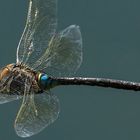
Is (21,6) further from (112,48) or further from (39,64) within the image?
(39,64)

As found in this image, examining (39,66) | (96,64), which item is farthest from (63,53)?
(96,64)

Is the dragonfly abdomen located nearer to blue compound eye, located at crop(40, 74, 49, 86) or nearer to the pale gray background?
blue compound eye, located at crop(40, 74, 49, 86)

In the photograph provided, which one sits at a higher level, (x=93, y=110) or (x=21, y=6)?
(x=21, y=6)

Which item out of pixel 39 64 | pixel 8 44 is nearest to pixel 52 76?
pixel 39 64

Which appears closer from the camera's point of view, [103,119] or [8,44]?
[8,44]

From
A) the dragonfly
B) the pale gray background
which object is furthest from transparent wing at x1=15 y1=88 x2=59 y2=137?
the pale gray background

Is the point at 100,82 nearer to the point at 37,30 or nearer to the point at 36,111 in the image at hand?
the point at 36,111

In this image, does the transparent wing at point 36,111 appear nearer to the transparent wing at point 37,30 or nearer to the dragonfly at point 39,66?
the dragonfly at point 39,66
